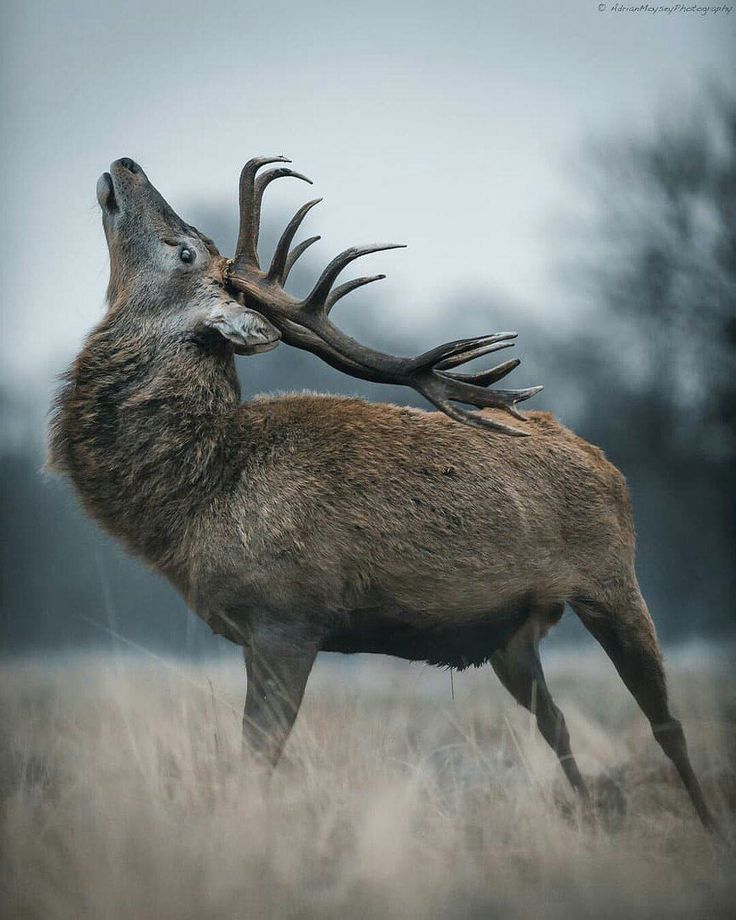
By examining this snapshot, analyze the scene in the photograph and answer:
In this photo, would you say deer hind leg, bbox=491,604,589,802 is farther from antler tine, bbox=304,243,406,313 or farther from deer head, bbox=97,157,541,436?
antler tine, bbox=304,243,406,313

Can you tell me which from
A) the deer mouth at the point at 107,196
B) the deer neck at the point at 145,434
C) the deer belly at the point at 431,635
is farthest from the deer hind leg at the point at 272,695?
the deer mouth at the point at 107,196

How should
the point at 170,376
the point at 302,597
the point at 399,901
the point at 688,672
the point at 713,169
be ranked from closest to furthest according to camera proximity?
the point at 399,901 < the point at 302,597 < the point at 170,376 < the point at 688,672 < the point at 713,169

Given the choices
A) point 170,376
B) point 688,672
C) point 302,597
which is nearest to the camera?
point 302,597

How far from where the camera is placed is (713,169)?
12.8ft

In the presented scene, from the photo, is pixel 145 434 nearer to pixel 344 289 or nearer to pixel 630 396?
pixel 344 289

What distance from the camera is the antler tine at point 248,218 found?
11.2 feet

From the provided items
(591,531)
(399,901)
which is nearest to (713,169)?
(591,531)

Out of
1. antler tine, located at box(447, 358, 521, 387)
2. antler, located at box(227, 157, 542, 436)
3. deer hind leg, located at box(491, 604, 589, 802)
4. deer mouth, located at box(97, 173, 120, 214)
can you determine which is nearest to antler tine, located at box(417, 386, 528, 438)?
antler, located at box(227, 157, 542, 436)

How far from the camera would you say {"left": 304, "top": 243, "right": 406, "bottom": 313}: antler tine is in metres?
3.31

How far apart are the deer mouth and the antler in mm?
403

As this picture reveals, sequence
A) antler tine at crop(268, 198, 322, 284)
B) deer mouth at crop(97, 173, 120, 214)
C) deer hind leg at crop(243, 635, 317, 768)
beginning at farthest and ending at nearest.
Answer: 1. deer mouth at crop(97, 173, 120, 214)
2. antler tine at crop(268, 198, 322, 284)
3. deer hind leg at crop(243, 635, 317, 768)

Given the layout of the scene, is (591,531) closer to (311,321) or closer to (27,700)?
(311,321)

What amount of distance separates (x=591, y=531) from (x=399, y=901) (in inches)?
48.5

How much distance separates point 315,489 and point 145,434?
526 millimetres
